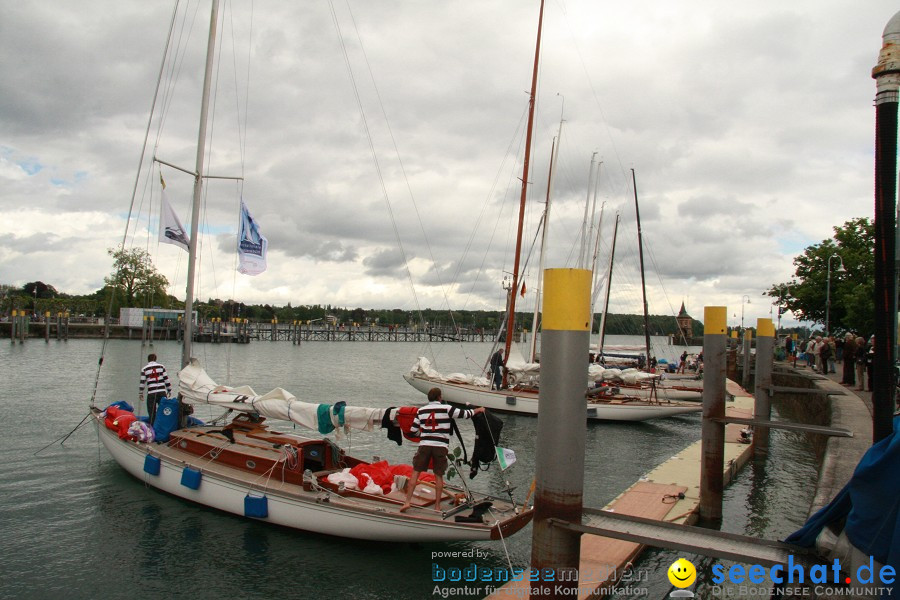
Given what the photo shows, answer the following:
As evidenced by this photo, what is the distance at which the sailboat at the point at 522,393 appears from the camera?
23.3 m

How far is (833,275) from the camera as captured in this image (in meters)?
46.8

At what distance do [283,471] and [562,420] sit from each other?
7016mm

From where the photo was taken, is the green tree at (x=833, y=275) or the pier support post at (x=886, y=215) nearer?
the pier support post at (x=886, y=215)

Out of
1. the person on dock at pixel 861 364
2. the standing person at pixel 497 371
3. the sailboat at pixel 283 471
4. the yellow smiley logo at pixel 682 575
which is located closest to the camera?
the yellow smiley logo at pixel 682 575

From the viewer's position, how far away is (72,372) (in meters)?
39.6

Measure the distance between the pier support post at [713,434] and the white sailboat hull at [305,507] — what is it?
14.6ft

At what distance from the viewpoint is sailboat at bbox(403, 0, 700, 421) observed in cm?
2327

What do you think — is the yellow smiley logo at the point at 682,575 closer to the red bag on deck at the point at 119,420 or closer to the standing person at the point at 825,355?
the red bag on deck at the point at 119,420

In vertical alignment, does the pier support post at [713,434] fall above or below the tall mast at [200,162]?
below

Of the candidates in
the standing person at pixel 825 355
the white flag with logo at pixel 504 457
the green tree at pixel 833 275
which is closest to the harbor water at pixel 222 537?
the white flag with logo at pixel 504 457

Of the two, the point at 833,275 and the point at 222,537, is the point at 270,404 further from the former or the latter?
the point at 833,275

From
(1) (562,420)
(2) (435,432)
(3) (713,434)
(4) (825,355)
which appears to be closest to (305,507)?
(2) (435,432)

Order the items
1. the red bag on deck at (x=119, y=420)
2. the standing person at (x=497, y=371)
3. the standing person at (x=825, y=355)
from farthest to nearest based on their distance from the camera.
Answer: the standing person at (x=825, y=355) < the standing person at (x=497, y=371) < the red bag on deck at (x=119, y=420)

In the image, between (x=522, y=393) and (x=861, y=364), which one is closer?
(x=861, y=364)
